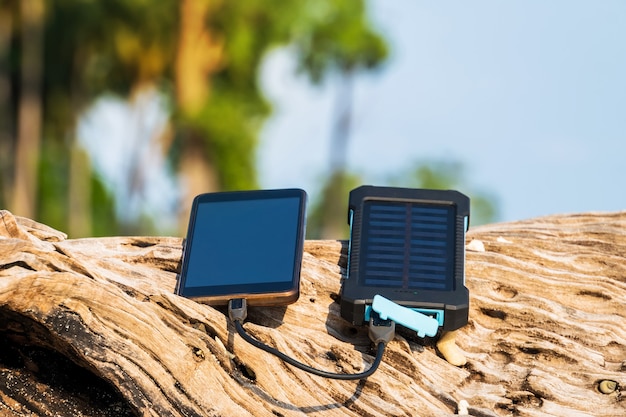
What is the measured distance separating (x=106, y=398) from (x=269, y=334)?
60cm

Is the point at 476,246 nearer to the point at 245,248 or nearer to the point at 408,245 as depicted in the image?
the point at 408,245

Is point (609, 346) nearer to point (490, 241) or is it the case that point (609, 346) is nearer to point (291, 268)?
point (490, 241)

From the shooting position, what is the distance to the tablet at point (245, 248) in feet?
10.4

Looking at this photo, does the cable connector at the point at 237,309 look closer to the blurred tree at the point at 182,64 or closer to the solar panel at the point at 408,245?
the solar panel at the point at 408,245

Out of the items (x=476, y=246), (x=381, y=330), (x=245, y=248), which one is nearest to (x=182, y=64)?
(x=476, y=246)

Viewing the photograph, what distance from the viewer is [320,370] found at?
302 centimetres

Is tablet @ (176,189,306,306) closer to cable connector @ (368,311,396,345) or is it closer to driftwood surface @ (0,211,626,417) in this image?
driftwood surface @ (0,211,626,417)

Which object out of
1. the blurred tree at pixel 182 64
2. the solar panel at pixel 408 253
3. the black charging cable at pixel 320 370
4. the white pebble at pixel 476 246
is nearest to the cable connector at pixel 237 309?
the black charging cable at pixel 320 370

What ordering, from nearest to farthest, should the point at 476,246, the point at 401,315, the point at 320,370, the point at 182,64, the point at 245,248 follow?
the point at 320,370
the point at 401,315
the point at 245,248
the point at 476,246
the point at 182,64

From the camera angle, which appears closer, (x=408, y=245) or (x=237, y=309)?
(x=237, y=309)

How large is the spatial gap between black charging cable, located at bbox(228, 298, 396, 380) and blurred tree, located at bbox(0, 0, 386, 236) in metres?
21.2

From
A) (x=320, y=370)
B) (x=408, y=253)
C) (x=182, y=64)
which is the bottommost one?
(x=182, y=64)

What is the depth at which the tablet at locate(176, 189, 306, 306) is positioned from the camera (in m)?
3.16

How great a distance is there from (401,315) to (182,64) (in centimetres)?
2223
